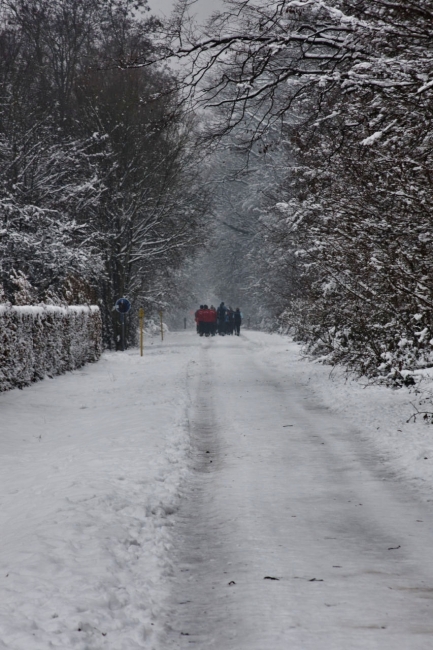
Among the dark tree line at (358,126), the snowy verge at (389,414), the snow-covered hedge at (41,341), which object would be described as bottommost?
the snowy verge at (389,414)

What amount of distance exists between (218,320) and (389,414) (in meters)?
40.1

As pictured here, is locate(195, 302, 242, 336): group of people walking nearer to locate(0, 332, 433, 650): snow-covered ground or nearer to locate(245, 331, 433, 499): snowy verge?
locate(245, 331, 433, 499): snowy verge

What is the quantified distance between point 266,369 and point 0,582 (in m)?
17.0

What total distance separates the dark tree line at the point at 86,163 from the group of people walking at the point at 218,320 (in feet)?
43.8

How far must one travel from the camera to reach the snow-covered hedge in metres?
13.8

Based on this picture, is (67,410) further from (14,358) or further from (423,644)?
(423,644)

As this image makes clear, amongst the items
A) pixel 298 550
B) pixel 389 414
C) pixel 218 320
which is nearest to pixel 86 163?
pixel 389 414

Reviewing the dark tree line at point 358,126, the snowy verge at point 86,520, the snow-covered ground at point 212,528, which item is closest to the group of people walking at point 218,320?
the dark tree line at point 358,126

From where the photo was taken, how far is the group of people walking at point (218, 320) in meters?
47.4

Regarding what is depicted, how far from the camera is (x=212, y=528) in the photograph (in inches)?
234

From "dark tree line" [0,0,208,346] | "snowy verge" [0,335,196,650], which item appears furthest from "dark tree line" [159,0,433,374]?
"dark tree line" [0,0,208,346]

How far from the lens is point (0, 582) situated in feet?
14.4

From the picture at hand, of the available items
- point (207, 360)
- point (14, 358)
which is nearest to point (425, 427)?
point (14, 358)

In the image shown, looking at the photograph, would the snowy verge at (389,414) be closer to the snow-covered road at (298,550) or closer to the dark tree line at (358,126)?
the snow-covered road at (298,550)
